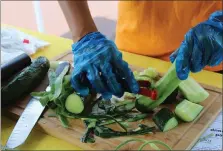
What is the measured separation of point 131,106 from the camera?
915mm

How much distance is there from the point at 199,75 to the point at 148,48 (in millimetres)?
202

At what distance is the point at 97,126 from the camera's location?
839 mm

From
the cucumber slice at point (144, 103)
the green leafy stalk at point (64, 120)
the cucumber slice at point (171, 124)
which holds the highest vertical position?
the cucumber slice at point (144, 103)

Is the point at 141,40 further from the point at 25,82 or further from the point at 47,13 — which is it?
the point at 47,13

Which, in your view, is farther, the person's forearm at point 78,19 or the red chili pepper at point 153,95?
the person's forearm at point 78,19

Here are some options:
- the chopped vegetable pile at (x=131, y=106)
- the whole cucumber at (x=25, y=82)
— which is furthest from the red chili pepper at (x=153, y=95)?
the whole cucumber at (x=25, y=82)

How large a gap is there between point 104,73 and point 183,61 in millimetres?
192

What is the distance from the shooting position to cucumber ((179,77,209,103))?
36.5 inches

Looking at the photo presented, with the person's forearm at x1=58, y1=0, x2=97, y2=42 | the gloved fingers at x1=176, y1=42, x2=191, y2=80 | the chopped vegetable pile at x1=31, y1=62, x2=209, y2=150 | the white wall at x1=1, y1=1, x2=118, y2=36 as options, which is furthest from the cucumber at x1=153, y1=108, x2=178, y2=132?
the white wall at x1=1, y1=1, x2=118, y2=36

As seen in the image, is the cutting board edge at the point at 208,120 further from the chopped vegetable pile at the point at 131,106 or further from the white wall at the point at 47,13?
the white wall at the point at 47,13

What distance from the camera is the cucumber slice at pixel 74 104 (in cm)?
88

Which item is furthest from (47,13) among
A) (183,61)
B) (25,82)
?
(183,61)

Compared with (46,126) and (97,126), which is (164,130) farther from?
(46,126)

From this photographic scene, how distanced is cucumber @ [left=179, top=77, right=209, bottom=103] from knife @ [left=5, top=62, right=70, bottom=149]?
0.38 meters
